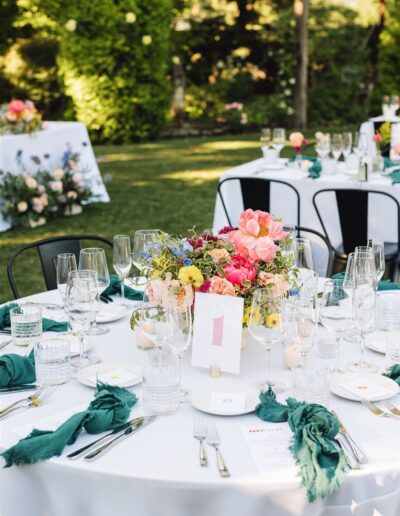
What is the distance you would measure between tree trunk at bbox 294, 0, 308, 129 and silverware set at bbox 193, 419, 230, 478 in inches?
515

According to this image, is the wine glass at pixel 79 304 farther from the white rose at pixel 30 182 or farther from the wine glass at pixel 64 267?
the white rose at pixel 30 182

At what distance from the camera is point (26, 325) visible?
7.66 feet

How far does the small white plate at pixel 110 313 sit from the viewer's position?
2.54 meters

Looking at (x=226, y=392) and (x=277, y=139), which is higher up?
(x=277, y=139)

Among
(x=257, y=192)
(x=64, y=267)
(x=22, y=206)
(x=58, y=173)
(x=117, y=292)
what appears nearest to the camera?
(x=64, y=267)

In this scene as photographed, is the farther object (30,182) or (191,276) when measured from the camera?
(30,182)

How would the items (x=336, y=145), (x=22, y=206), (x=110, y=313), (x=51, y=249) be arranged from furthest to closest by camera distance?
1. (x=22, y=206)
2. (x=336, y=145)
3. (x=51, y=249)
4. (x=110, y=313)

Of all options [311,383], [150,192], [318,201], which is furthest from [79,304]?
[150,192]

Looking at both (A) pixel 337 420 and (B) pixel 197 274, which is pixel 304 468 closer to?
(A) pixel 337 420

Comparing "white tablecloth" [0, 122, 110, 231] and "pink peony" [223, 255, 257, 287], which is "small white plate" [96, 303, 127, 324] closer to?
"pink peony" [223, 255, 257, 287]

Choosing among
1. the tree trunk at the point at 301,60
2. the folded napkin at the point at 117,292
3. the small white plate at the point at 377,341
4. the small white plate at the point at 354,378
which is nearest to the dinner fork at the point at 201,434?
the small white plate at the point at 354,378

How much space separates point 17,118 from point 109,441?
20.7ft

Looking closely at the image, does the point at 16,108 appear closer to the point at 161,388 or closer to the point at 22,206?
the point at 22,206

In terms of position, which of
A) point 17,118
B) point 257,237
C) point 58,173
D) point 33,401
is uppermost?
point 17,118
